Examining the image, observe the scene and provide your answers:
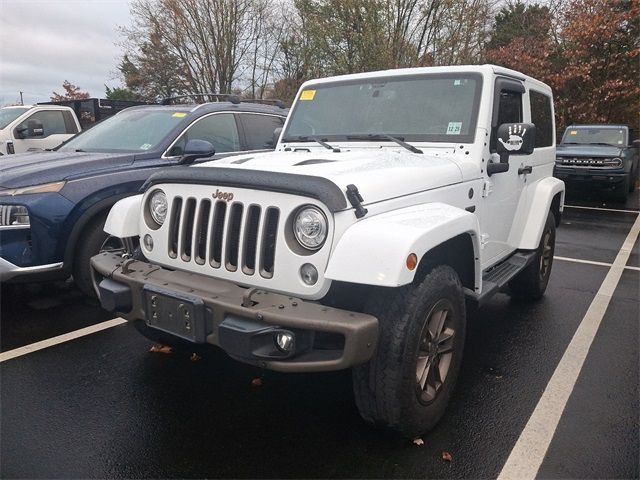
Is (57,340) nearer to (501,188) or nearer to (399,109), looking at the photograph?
(399,109)

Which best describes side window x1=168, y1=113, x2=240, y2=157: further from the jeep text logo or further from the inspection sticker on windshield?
the inspection sticker on windshield

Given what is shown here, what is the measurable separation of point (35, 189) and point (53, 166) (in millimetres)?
374

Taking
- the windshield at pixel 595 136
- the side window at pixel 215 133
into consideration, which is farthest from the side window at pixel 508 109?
the windshield at pixel 595 136

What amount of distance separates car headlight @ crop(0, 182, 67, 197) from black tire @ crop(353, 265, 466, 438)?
3.13 m

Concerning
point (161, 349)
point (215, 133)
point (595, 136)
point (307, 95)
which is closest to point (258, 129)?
point (215, 133)

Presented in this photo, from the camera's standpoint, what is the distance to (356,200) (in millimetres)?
2408

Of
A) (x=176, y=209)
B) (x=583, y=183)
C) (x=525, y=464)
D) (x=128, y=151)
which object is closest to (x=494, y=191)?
(x=525, y=464)

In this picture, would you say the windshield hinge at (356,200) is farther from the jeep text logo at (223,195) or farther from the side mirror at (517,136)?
the side mirror at (517,136)

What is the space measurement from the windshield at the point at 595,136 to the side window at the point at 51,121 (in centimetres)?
1193

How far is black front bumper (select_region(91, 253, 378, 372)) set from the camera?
7.16ft

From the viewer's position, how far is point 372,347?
223 centimetres

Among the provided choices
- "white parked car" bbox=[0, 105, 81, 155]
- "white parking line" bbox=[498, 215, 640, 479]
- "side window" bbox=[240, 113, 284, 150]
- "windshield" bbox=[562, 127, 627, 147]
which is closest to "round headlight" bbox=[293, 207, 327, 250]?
"white parking line" bbox=[498, 215, 640, 479]

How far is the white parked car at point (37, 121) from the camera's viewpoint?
9.48m

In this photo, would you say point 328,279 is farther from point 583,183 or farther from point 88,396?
point 583,183
